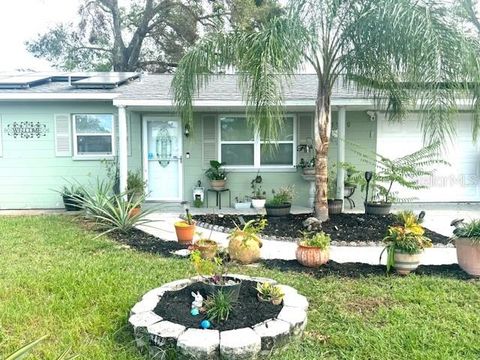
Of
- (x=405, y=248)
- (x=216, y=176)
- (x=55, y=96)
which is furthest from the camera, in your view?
(x=216, y=176)

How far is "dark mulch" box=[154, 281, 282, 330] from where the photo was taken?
317 centimetres

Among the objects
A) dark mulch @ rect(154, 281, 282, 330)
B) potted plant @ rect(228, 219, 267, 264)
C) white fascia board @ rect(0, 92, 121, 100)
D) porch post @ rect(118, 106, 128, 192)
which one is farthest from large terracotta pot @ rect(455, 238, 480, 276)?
white fascia board @ rect(0, 92, 121, 100)

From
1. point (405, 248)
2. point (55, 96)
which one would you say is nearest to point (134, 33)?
point (55, 96)

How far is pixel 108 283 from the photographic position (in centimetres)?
436

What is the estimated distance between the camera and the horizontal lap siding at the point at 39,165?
973 cm

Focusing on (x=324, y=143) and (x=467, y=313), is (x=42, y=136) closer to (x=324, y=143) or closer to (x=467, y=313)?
(x=324, y=143)

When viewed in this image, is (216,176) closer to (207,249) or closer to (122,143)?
(122,143)

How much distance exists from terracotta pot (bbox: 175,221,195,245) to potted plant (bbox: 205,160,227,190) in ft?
11.1

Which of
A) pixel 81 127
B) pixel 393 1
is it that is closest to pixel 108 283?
pixel 393 1

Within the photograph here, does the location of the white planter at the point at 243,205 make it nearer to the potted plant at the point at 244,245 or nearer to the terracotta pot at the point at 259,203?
the terracotta pot at the point at 259,203

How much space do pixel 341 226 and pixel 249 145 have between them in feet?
12.0

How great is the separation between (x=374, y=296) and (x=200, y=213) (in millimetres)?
5357

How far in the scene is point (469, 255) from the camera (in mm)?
4742

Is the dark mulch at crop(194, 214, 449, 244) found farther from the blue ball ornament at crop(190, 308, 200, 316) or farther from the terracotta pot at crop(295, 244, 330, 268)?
the blue ball ornament at crop(190, 308, 200, 316)
